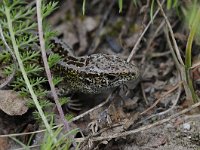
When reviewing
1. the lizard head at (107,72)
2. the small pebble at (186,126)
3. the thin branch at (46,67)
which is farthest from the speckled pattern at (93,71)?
the thin branch at (46,67)

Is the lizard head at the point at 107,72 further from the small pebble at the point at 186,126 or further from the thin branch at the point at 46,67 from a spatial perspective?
the thin branch at the point at 46,67

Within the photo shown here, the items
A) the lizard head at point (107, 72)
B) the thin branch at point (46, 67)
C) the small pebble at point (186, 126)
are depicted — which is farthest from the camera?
the lizard head at point (107, 72)

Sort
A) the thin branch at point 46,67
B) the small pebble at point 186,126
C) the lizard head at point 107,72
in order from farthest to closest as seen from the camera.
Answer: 1. the lizard head at point 107,72
2. the small pebble at point 186,126
3. the thin branch at point 46,67

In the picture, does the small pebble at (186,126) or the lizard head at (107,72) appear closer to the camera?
the small pebble at (186,126)

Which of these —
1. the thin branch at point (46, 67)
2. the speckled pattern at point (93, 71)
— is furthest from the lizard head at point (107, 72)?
the thin branch at point (46, 67)

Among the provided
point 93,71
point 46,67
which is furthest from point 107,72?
point 46,67

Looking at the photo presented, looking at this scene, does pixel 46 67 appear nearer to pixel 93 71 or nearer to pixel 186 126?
pixel 93 71

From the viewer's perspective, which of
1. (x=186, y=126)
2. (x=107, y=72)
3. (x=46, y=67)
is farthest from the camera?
(x=107, y=72)

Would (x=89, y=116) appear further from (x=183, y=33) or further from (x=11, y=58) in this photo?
(x=183, y=33)

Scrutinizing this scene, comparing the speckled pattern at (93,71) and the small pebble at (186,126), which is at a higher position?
the speckled pattern at (93,71)
